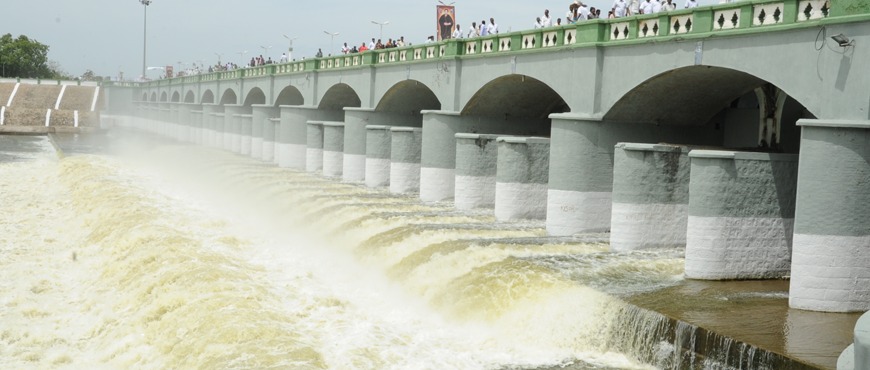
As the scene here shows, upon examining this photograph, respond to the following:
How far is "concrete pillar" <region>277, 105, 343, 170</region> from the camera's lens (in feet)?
183

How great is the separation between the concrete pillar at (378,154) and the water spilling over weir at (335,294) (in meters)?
7.05

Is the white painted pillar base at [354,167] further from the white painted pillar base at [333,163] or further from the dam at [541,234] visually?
the dam at [541,234]

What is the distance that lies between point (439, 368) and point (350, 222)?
14.3 metres

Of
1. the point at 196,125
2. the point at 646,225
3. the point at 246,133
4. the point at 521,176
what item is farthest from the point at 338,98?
the point at 196,125

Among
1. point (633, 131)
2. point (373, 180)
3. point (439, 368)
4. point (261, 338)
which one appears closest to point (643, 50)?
point (633, 131)

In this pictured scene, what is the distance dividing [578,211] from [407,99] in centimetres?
1943

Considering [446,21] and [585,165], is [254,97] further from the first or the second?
[585,165]

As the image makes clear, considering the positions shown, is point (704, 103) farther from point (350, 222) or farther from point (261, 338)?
point (261, 338)

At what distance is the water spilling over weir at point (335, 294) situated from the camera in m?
17.6

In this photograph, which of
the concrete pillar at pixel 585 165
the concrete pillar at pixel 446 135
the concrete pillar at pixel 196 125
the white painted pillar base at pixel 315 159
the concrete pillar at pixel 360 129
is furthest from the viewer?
the concrete pillar at pixel 196 125

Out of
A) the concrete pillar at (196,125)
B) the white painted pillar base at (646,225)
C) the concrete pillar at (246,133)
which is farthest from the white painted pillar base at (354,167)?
the concrete pillar at (196,125)

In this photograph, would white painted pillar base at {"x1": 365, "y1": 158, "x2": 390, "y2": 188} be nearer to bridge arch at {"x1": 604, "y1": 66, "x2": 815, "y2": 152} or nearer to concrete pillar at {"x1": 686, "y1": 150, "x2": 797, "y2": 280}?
bridge arch at {"x1": 604, "y1": 66, "x2": 815, "y2": 152}

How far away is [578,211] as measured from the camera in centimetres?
2755

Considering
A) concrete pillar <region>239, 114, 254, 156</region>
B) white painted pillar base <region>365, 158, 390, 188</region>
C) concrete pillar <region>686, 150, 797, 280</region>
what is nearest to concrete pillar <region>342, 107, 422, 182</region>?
white painted pillar base <region>365, 158, 390, 188</region>
